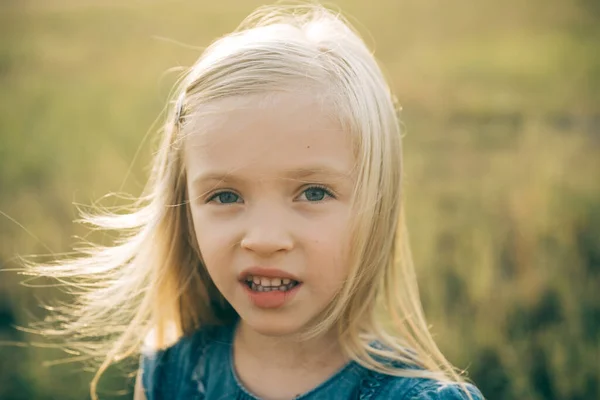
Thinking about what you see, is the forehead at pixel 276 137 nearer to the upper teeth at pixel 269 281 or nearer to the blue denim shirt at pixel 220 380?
the upper teeth at pixel 269 281

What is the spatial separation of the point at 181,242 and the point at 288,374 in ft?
1.50

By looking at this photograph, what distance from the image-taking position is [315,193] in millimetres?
1688

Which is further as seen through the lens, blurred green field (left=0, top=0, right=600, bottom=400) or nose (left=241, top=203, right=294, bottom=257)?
blurred green field (left=0, top=0, right=600, bottom=400)

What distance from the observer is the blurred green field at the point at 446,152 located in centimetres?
270

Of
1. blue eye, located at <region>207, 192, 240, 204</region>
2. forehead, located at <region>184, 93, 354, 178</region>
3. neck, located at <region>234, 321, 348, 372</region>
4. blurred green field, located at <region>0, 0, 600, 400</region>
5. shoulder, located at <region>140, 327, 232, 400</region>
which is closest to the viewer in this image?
forehead, located at <region>184, 93, 354, 178</region>

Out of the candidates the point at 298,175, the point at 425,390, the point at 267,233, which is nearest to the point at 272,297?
the point at 267,233

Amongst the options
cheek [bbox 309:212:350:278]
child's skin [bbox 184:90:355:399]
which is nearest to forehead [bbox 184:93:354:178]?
child's skin [bbox 184:90:355:399]

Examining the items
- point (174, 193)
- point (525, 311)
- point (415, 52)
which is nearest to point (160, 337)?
point (174, 193)

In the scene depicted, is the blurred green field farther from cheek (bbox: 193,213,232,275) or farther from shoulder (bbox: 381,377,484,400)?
shoulder (bbox: 381,377,484,400)

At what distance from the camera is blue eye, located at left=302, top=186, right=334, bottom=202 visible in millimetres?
1682

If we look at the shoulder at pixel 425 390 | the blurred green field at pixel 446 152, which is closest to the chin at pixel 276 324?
the shoulder at pixel 425 390

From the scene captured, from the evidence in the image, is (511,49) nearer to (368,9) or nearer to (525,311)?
(368,9)

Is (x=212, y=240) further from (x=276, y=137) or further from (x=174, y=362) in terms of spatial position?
(x=174, y=362)

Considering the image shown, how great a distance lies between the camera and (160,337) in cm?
218
